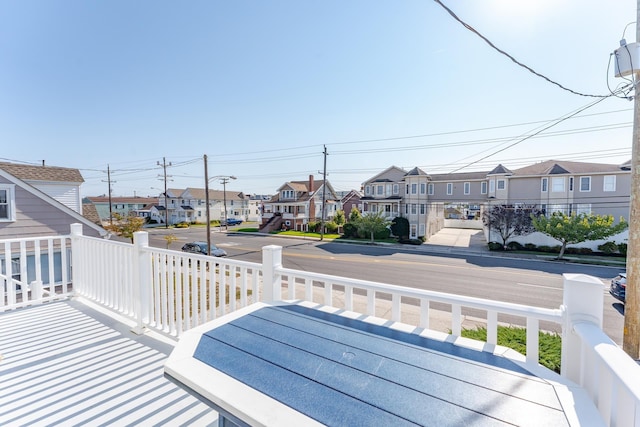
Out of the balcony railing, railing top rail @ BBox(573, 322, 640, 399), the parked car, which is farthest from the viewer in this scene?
the parked car

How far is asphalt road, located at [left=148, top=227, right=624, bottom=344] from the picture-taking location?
1034cm

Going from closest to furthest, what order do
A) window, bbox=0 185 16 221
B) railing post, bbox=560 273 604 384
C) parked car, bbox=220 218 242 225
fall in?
1. railing post, bbox=560 273 604 384
2. window, bbox=0 185 16 221
3. parked car, bbox=220 218 242 225

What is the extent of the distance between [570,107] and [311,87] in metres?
8.53

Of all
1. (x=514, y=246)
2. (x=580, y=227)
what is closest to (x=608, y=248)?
(x=580, y=227)

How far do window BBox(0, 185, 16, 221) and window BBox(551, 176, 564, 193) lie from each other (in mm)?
29734

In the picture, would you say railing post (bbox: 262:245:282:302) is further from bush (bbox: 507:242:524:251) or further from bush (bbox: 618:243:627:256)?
bush (bbox: 618:243:627:256)

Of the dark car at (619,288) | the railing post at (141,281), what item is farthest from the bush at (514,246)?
the railing post at (141,281)

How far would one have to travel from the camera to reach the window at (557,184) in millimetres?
21719

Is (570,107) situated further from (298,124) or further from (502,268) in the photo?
(298,124)

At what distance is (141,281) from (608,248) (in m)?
24.8

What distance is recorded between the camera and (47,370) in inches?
102

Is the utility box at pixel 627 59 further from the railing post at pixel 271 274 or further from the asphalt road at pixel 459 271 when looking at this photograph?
the asphalt road at pixel 459 271

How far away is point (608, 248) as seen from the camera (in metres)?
18.2

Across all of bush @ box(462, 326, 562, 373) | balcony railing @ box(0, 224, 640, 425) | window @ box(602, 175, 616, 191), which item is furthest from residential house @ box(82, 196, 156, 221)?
window @ box(602, 175, 616, 191)
